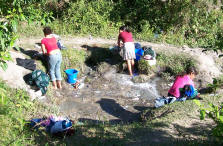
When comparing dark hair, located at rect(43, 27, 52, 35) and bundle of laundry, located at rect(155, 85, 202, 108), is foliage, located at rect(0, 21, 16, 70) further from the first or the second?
bundle of laundry, located at rect(155, 85, 202, 108)

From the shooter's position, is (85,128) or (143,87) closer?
(85,128)

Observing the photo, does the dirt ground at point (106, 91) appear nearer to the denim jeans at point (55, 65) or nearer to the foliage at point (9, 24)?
the denim jeans at point (55, 65)

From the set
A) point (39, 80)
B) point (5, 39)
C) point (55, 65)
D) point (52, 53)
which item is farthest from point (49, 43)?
point (5, 39)

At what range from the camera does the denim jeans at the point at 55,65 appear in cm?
655

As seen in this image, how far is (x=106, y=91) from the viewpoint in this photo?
287 inches

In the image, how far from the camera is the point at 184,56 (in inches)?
328

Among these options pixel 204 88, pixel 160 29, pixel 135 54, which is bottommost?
pixel 204 88

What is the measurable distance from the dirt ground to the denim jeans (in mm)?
388

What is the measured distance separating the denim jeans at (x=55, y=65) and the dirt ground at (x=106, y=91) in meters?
0.39

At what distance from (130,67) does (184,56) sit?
6.19 ft

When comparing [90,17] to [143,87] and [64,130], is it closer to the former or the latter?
[143,87]

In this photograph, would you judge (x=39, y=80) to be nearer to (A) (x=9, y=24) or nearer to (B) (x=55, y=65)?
(B) (x=55, y=65)

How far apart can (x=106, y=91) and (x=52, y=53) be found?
1.88 m

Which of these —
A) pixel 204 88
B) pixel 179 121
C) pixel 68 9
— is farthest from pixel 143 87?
pixel 68 9
